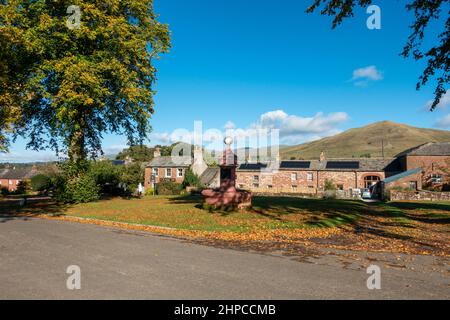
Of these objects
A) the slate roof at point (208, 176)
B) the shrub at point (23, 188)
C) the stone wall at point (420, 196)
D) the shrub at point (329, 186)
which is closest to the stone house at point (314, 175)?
the shrub at point (329, 186)

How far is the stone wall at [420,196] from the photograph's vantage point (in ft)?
105

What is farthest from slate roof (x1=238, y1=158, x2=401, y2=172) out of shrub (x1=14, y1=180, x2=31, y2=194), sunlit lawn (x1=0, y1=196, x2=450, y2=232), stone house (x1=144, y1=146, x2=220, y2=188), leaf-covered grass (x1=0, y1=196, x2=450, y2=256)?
shrub (x1=14, y1=180, x2=31, y2=194)

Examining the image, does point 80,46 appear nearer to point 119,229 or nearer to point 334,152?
point 119,229

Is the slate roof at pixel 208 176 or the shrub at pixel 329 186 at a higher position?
the slate roof at pixel 208 176

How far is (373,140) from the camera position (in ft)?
528

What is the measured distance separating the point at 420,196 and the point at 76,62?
115 ft

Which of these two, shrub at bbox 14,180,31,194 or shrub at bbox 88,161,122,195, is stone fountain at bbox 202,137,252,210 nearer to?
shrub at bbox 88,161,122,195

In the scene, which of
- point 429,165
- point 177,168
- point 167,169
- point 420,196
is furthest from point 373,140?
point 420,196

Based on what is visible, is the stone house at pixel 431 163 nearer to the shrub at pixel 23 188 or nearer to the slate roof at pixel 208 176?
the slate roof at pixel 208 176

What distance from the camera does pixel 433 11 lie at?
14773mm

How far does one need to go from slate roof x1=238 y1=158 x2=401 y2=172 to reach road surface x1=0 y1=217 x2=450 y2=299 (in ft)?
155

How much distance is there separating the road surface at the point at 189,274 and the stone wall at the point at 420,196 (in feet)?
94.6

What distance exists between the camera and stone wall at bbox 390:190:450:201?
32147 millimetres
